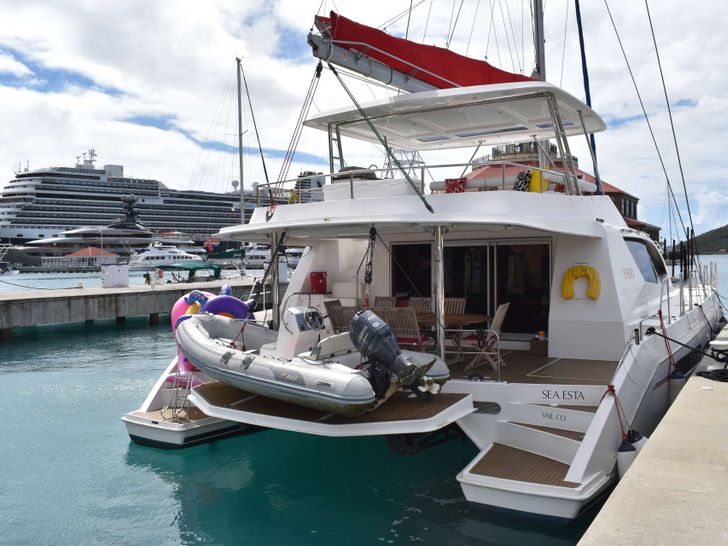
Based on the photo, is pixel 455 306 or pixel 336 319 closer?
pixel 336 319

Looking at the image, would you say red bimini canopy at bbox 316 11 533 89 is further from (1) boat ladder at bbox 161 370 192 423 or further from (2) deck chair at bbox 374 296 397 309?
(1) boat ladder at bbox 161 370 192 423

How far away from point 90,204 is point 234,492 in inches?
4214

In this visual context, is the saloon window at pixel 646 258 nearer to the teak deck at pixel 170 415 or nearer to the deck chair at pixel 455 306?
the deck chair at pixel 455 306

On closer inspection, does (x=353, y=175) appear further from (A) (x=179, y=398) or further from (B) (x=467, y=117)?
(A) (x=179, y=398)

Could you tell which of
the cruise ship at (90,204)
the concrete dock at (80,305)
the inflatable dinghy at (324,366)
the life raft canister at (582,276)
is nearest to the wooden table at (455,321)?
the life raft canister at (582,276)

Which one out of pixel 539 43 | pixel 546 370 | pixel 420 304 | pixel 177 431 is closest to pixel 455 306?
pixel 420 304

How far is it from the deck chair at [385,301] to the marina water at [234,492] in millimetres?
2298

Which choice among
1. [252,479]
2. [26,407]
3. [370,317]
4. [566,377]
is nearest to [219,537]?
[252,479]

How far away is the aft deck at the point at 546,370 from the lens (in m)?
6.83

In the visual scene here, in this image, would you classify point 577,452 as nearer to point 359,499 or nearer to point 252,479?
point 359,499

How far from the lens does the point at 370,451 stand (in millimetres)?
7973

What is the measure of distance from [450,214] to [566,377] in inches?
88.2

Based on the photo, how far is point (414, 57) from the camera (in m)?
8.99

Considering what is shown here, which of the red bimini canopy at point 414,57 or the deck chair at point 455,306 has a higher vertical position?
the red bimini canopy at point 414,57
